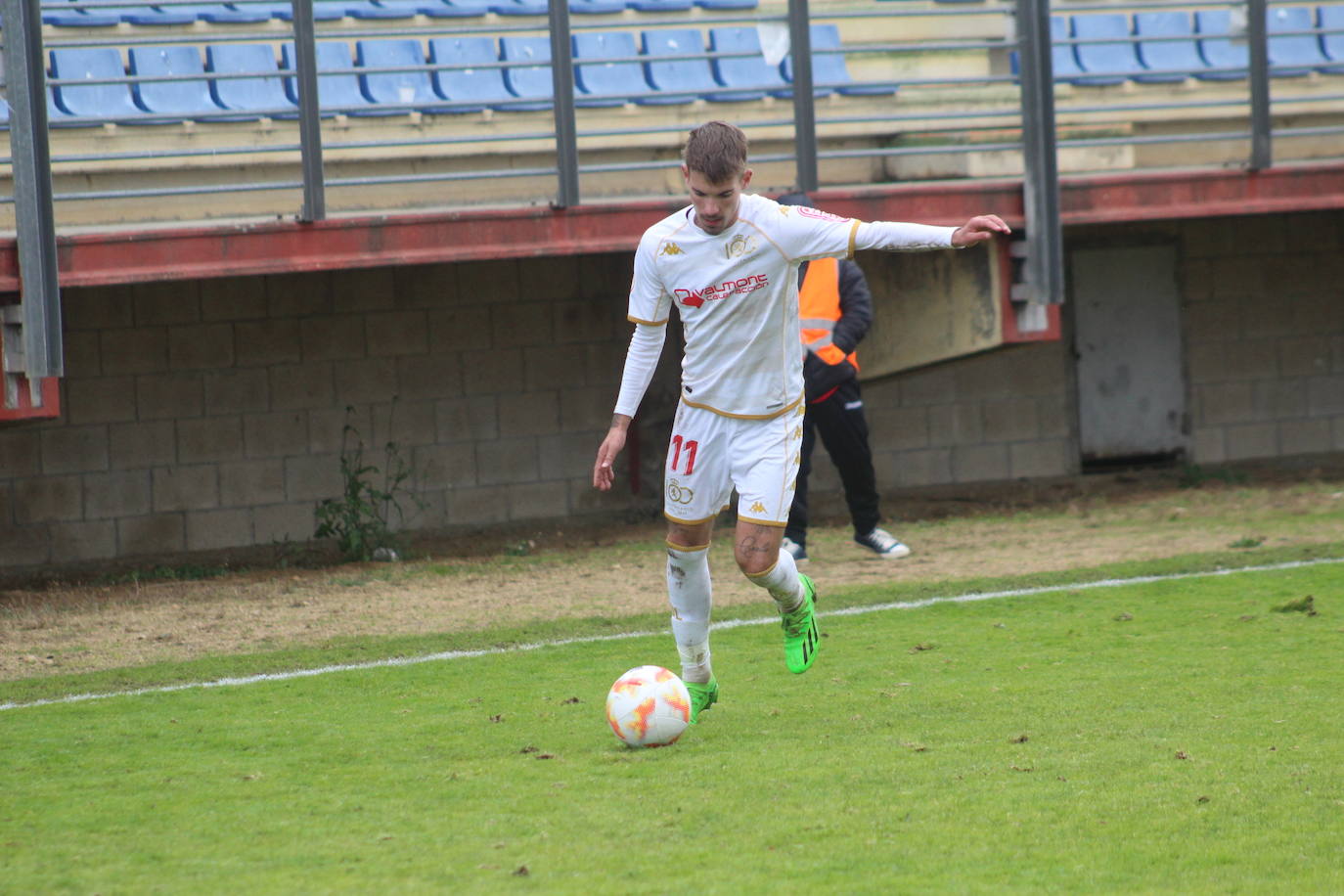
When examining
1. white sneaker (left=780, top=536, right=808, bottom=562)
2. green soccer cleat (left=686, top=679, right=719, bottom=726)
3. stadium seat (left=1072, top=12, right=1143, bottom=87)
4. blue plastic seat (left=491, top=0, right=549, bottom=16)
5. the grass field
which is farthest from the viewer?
stadium seat (left=1072, top=12, right=1143, bottom=87)

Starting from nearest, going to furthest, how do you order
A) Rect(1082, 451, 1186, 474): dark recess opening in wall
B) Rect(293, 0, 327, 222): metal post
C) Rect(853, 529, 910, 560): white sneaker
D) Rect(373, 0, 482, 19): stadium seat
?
1. Rect(293, 0, 327, 222): metal post
2. Rect(853, 529, 910, 560): white sneaker
3. Rect(373, 0, 482, 19): stadium seat
4. Rect(1082, 451, 1186, 474): dark recess opening in wall

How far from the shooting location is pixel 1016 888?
389 cm

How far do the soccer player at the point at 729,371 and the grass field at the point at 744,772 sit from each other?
0.56 meters

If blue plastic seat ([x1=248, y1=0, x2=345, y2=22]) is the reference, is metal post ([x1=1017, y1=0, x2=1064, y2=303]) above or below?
below

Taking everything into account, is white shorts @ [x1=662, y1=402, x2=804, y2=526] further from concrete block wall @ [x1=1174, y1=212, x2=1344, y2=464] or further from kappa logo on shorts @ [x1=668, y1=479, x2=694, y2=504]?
concrete block wall @ [x1=1174, y1=212, x2=1344, y2=464]

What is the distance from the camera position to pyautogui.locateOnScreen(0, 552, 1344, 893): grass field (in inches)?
161

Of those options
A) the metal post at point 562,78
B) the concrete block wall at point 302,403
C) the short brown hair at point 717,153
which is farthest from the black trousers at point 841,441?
the short brown hair at point 717,153

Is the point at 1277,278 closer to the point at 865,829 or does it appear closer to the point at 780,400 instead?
the point at 780,400

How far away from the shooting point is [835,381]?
9656mm

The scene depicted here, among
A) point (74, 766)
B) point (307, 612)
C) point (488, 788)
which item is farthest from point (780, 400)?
point (307, 612)

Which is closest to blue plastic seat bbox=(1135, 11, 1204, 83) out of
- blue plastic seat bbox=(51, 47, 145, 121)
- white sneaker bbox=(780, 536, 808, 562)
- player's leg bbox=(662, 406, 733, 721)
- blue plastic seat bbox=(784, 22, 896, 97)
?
blue plastic seat bbox=(784, 22, 896, 97)

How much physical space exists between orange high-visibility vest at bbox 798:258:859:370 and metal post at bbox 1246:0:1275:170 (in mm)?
3971

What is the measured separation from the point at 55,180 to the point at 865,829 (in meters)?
8.16

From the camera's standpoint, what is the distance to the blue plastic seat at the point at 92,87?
406 inches
